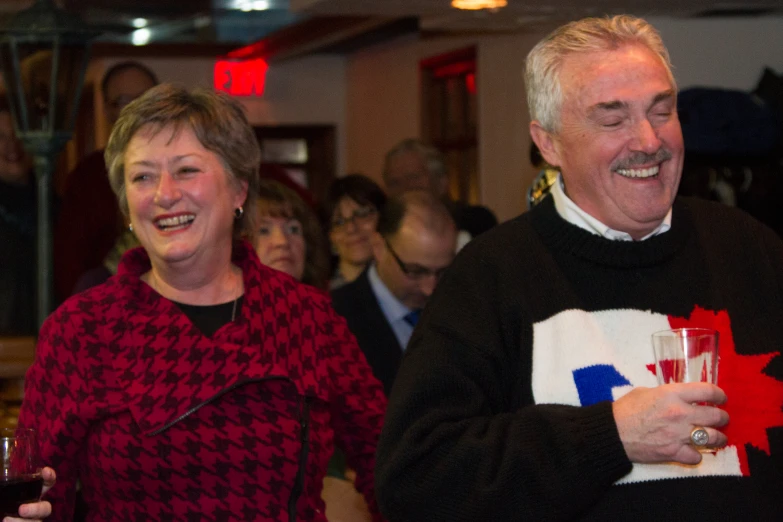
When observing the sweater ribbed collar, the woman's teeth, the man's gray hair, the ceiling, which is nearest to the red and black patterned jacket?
the woman's teeth

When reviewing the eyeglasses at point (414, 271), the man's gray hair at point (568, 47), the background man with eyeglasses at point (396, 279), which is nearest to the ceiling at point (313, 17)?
the background man with eyeglasses at point (396, 279)

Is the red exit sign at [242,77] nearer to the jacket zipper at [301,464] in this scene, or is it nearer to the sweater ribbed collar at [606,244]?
the jacket zipper at [301,464]

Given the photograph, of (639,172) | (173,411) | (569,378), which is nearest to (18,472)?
(173,411)

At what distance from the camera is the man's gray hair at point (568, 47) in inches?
79.7

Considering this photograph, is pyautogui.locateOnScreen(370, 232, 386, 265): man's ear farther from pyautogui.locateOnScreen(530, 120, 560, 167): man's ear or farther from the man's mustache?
the man's mustache

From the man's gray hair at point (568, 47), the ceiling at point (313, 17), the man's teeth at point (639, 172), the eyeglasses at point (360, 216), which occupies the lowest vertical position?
the eyeglasses at point (360, 216)

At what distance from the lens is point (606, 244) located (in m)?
2.03

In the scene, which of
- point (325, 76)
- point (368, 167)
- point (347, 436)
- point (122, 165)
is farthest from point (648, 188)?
point (325, 76)

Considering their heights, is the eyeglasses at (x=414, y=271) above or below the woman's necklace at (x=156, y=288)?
below

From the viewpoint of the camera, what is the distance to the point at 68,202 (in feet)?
13.4

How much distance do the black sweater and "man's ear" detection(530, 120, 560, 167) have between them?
0.09m

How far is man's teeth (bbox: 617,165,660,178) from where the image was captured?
1.99 m

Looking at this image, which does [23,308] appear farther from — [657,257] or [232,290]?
[657,257]

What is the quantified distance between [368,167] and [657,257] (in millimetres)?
8825
